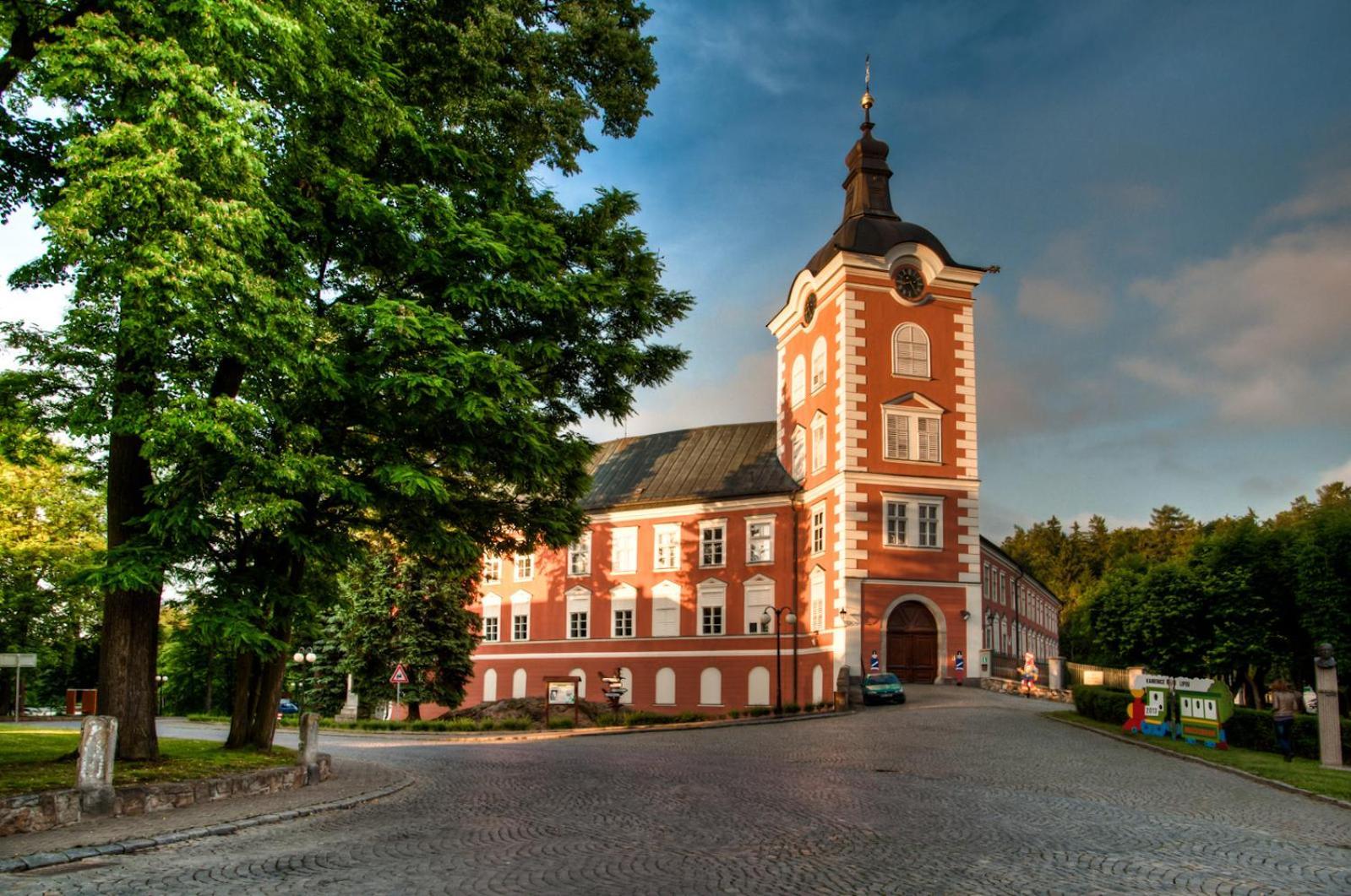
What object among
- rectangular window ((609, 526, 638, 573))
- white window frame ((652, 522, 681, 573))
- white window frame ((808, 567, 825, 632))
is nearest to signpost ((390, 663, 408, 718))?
rectangular window ((609, 526, 638, 573))

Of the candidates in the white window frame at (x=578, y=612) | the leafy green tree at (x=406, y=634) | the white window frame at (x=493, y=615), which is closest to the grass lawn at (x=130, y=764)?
Result: the leafy green tree at (x=406, y=634)

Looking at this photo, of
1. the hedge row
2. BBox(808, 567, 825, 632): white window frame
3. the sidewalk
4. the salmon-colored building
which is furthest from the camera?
BBox(808, 567, 825, 632): white window frame

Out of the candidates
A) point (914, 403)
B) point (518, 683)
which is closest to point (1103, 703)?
point (914, 403)

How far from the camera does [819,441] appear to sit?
4300 centimetres

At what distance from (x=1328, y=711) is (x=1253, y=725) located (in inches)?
120

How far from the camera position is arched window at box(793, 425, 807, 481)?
4462cm

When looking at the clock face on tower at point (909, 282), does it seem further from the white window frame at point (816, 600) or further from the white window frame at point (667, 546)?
the white window frame at point (667, 546)

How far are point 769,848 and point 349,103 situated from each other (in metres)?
11.0

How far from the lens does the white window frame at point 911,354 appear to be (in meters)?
41.6

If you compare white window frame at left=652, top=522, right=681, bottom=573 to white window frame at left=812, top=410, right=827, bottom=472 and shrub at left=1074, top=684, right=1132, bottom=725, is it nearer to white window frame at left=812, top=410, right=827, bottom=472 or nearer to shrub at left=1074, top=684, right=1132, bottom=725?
white window frame at left=812, top=410, right=827, bottom=472

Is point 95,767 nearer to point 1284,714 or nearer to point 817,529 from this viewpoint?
point 1284,714

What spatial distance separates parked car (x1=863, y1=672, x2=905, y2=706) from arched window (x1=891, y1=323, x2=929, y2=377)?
12806 millimetres

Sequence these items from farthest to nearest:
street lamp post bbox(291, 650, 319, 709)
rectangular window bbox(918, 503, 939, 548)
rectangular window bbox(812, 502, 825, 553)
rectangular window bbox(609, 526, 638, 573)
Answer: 1. rectangular window bbox(609, 526, 638, 573)
2. street lamp post bbox(291, 650, 319, 709)
3. rectangular window bbox(812, 502, 825, 553)
4. rectangular window bbox(918, 503, 939, 548)

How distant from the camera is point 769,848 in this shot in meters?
10.1
